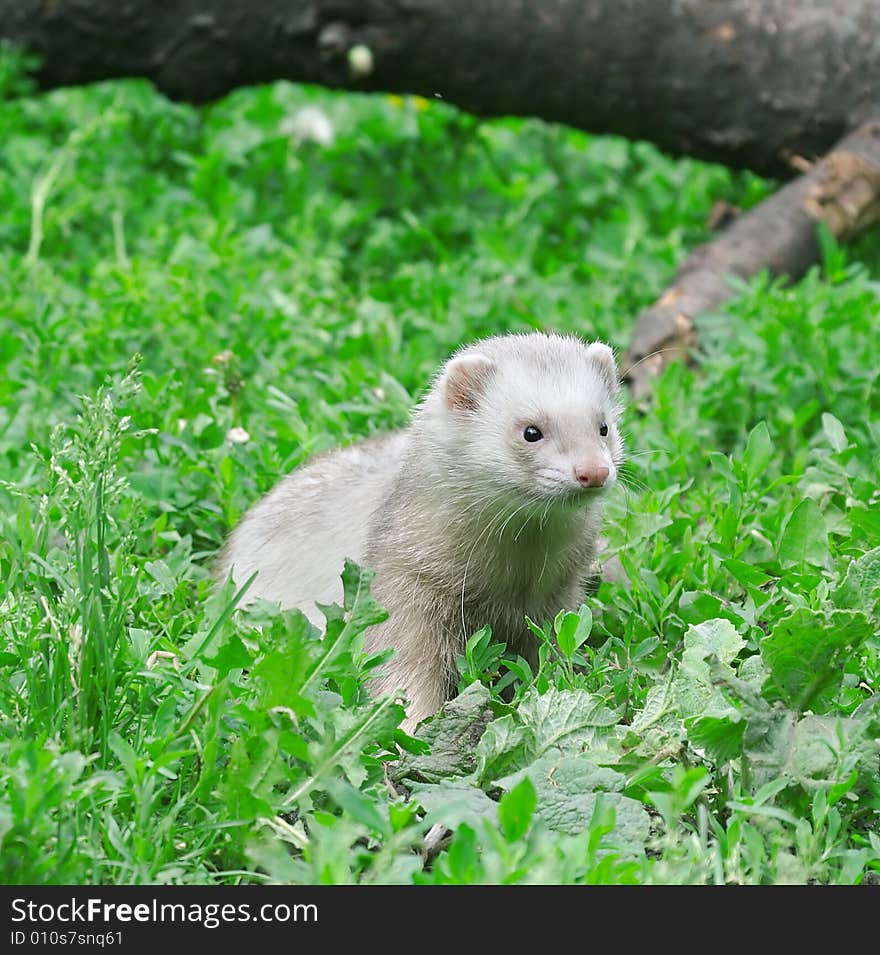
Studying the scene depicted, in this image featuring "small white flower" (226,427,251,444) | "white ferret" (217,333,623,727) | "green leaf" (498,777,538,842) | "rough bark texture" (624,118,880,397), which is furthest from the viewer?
"rough bark texture" (624,118,880,397)

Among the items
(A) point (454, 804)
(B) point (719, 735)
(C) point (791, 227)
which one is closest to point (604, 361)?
(B) point (719, 735)

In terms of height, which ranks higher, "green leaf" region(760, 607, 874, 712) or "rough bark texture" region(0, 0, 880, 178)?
"rough bark texture" region(0, 0, 880, 178)

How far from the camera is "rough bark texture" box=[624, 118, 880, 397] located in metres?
6.99

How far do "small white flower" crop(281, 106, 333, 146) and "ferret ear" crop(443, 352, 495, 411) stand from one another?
188 inches

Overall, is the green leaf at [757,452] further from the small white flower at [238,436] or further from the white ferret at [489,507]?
the small white flower at [238,436]

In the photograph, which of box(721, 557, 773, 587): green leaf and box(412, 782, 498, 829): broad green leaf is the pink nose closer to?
box(721, 557, 773, 587): green leaf

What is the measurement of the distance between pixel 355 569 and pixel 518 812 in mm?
910

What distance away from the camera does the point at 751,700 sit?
3.51 metres

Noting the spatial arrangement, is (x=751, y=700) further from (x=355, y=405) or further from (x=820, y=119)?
(x=820, y=119)

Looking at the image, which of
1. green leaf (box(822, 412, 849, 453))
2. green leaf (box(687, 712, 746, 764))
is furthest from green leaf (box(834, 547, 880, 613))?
green leaf (box(822, 412, 849, 453))

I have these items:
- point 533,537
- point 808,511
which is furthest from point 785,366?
point 533,537

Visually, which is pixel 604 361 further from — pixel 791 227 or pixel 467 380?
pixel 791 227

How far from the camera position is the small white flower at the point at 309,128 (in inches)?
352

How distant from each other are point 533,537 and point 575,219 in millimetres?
4398
